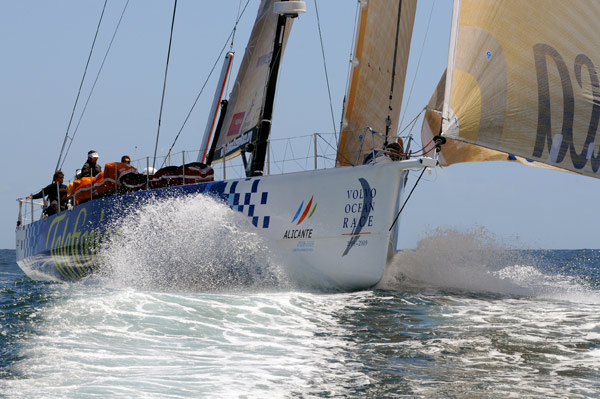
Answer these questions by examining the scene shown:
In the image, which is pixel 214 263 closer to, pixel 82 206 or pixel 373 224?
pixel 373 224

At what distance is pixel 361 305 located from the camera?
7.49 meters

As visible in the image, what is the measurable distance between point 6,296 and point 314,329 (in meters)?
4.27

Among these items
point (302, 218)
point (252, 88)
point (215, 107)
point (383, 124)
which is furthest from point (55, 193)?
point (302, 218)

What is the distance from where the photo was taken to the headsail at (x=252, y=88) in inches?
411

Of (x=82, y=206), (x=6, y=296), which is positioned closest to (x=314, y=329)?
(x=6, y=296)

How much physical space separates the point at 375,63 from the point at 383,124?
0.93 m

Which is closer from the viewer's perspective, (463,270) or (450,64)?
(450,64)

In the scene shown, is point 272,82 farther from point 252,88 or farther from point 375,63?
point 375,63

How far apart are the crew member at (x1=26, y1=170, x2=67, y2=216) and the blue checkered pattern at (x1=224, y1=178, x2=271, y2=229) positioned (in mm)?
5439

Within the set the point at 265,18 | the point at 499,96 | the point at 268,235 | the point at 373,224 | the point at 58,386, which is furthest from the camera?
the point at 265,18

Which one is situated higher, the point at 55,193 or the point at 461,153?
the point at 461,153

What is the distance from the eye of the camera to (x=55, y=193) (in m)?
Result: 14.1

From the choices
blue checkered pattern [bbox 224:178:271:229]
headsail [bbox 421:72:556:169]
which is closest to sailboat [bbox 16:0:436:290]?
blue checkered pattern [bbox 224:178:271:229]

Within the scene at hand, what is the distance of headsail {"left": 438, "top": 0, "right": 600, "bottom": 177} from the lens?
7.09 meters
